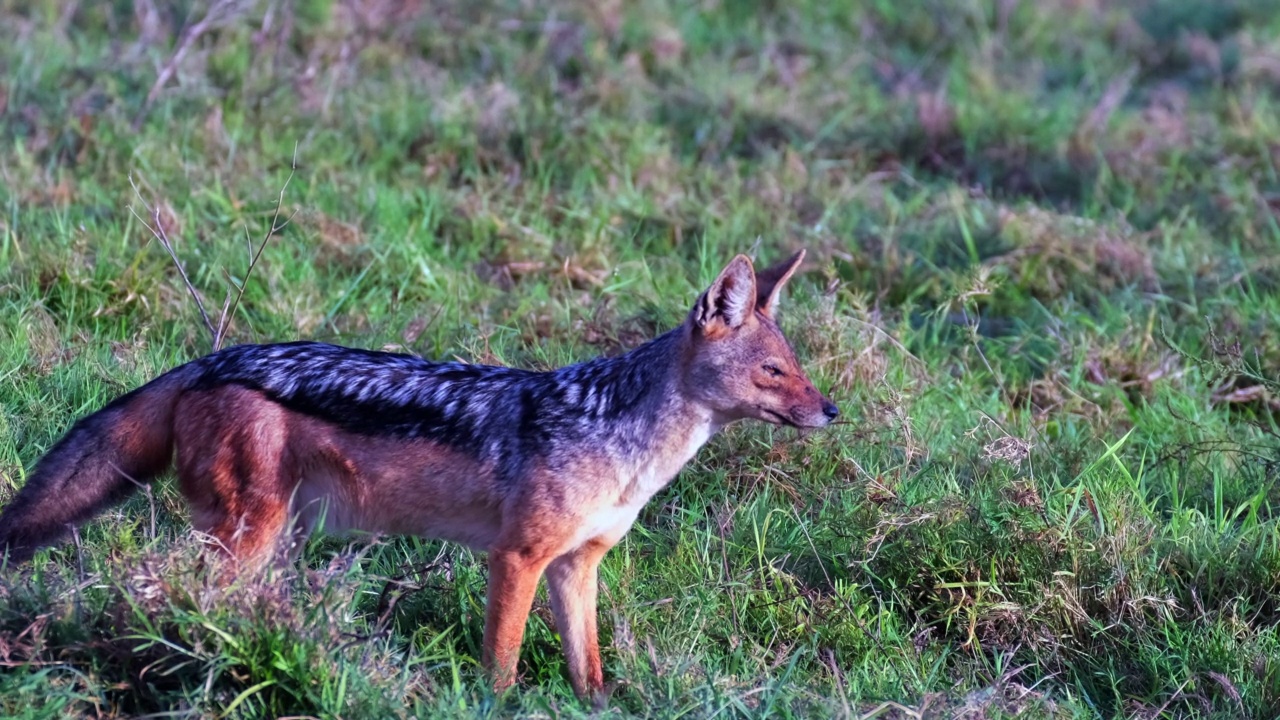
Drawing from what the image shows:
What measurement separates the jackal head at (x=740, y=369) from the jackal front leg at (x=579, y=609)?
66cm

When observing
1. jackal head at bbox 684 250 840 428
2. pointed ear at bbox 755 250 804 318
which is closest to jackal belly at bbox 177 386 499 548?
jackal head at bbox 684 250 840 428

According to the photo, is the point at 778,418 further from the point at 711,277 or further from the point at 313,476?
the point at 711,277

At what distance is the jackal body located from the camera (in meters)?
4.75

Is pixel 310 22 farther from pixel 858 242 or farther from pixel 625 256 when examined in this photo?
pixel 858 242

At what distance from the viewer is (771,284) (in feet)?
17.2

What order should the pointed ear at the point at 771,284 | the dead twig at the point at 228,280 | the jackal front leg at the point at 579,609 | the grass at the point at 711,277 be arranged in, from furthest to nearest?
the dead twig at the point at 228,280 < the pointed ear at the point at 771,284 < the jackal front leg at the point at 579,609 < the grass at the point at 711,277

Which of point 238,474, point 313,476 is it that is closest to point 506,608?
point 313,476

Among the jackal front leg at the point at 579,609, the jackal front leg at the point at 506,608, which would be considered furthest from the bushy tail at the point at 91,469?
the jackal front leg at the point at 579,609

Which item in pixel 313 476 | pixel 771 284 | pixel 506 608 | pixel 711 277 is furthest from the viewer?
pixel 711 277

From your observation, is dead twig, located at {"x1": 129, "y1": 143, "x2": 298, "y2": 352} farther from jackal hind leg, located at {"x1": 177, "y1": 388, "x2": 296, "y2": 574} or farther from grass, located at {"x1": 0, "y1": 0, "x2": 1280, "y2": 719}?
jackal hind leg, located at {"x1": 177, "y1": 388, "x2": 296, "y2": 574}

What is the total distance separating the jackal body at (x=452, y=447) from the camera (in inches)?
187

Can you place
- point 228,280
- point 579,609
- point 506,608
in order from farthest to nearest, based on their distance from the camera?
point 228,280
point 579,609
point 506,608

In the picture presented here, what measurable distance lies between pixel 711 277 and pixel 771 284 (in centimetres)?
223

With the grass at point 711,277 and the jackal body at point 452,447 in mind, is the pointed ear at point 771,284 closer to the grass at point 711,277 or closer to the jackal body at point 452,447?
the jackal body at point 452,447
